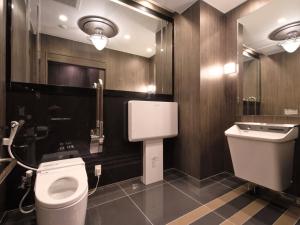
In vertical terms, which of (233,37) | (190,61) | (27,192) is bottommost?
(27,192)

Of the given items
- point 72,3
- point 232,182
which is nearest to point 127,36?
point 72,3

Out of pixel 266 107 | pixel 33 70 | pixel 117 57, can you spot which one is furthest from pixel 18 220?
pixel 266 107

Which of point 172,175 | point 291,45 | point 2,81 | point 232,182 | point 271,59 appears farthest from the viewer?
point 172,175

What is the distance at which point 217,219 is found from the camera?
4.43ft

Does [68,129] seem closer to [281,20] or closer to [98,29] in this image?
[98,29]

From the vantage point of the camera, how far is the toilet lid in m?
1.00

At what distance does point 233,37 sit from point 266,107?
3.59ft

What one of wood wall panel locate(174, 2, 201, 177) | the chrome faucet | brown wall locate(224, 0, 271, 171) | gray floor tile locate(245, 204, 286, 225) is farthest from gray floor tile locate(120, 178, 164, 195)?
brown wall locate(224, 0, 271, 171)

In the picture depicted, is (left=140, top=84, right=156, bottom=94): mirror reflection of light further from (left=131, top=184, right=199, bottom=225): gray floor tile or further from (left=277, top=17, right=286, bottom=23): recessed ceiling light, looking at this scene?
(left=277, top=17, right=286, bottom=23): recessed ceiling light

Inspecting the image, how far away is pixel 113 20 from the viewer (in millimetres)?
1950

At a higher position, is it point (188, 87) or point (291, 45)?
point (291, 45)

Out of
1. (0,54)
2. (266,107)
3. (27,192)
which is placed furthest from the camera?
(266,107)

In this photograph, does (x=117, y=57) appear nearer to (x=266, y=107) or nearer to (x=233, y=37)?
(x=233, y=37)

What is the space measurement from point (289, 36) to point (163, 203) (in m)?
2.28
